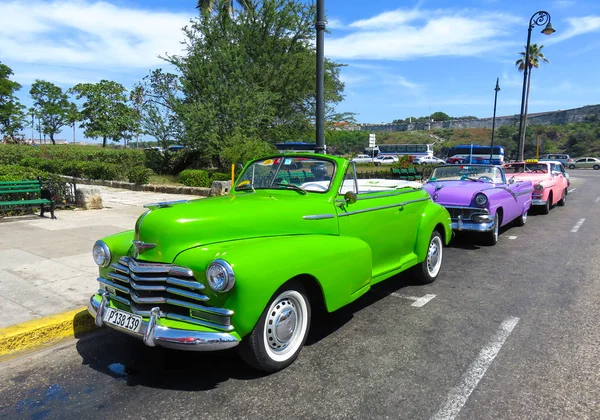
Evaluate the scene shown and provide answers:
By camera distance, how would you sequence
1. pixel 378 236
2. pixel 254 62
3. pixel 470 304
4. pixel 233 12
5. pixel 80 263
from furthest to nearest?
pixel 233 12
pixel 254 62
pixel 80 263
pixel 470 304
pixel 378 236

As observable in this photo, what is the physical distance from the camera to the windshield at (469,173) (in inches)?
360

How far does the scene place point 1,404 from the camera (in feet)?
10.1

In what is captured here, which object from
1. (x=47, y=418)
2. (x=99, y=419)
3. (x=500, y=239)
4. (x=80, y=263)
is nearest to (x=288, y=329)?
(x=99, y=419)

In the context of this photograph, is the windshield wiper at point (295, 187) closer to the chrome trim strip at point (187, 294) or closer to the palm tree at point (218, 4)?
the chrome trim strip at point (187, 294)

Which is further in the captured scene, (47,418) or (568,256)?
(568,256)

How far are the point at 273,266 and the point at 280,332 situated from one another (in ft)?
2.01

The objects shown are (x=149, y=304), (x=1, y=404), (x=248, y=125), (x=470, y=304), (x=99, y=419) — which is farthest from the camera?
(x=248, y=125)

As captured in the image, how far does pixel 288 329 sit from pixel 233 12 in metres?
25.3

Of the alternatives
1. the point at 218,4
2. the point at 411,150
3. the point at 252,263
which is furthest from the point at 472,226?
the point at 411,150

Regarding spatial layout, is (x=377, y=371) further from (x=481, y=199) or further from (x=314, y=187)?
(x=481, y=199)

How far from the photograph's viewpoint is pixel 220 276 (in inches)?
117

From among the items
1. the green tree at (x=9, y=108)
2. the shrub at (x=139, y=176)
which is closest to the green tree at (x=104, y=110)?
the green tree at (x=9, y=108)

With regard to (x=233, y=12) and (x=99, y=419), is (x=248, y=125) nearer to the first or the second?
(x=233, y=12)

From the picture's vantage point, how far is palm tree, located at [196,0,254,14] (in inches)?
953
